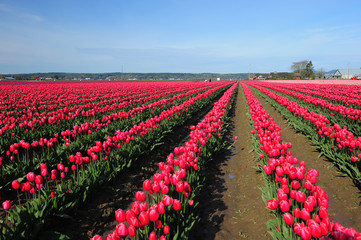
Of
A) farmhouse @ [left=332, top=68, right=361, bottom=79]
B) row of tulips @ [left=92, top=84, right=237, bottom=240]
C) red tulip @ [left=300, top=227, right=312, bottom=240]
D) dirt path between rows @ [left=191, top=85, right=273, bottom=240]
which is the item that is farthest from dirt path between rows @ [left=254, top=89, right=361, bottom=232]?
farmhouse @ [left=332, top=68, right=361, bottom=79]

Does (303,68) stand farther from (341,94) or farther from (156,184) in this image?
(156,184)

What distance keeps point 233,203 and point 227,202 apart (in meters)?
0.12

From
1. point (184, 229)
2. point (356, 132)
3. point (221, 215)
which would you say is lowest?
point (221, 215)

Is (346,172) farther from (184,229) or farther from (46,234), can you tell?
(46,234)

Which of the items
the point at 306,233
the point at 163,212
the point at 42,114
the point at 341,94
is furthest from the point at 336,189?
the point at 341,94

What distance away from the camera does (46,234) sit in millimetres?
3258

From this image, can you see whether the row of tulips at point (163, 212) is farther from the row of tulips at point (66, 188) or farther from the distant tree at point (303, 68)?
the distant tree at point (303, 68)

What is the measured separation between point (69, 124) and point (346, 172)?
9754 mm

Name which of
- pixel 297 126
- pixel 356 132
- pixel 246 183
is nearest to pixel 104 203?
pixel 246 183

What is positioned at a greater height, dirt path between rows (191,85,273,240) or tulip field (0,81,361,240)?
tulip field (0,81,361,240)

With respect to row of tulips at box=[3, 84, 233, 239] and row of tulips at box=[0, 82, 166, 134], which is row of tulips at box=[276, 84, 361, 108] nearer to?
row of tulips at box=[3, 84, 233, 239]

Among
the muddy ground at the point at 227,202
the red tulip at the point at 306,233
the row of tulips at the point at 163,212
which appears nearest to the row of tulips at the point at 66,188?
the muddy ground at the point at 227,202

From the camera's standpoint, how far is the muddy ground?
369 centimetres

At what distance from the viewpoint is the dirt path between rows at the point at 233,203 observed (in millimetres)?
3645
